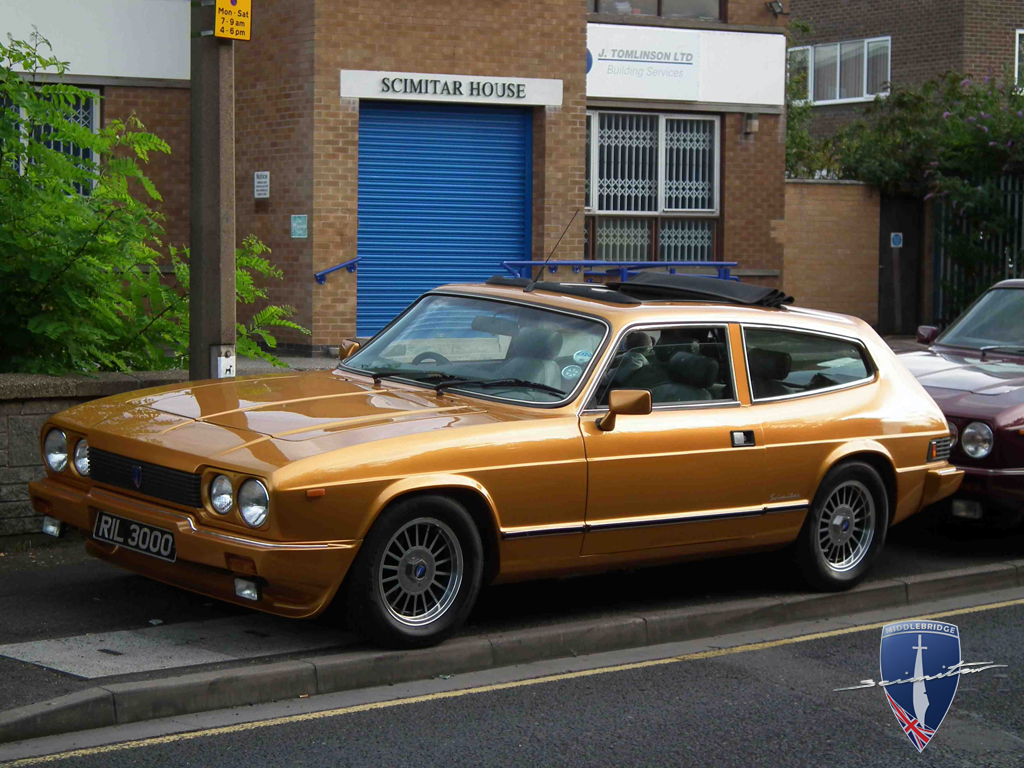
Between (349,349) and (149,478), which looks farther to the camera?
(349,349)

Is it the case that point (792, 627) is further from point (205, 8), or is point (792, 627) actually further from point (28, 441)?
point (205, 8)

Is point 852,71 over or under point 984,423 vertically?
over

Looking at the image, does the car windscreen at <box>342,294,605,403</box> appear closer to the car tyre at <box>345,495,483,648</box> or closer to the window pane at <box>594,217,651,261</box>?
the car tyre at <box>345,495,483,648</box>

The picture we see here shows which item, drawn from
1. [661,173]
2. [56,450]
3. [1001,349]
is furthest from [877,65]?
[56,450]

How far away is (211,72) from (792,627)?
4.53 metres

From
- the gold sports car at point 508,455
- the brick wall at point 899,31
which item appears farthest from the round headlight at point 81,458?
the brick wall at point 899,31

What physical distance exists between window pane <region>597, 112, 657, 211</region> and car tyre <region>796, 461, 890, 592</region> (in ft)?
41.1

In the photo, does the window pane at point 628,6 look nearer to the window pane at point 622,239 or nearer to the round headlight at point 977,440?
the window pane at point 622,239

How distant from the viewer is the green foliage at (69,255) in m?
8.15

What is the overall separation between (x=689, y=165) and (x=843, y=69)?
13.4 m

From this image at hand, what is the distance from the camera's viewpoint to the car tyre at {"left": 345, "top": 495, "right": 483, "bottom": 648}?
5785 mm

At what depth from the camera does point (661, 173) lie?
2006cm

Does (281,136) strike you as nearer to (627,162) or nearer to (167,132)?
(167,132)

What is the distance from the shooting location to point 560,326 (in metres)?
6.96
